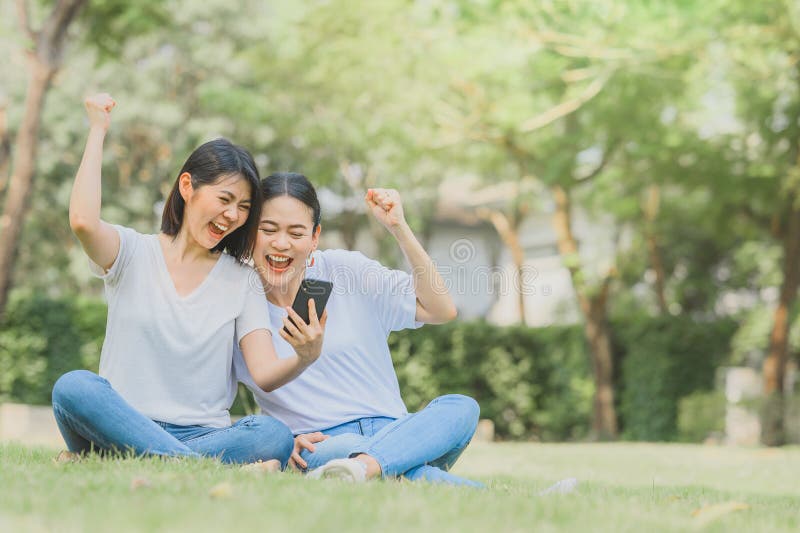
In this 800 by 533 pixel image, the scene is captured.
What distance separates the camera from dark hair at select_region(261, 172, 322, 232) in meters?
4.27

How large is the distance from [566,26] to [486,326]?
7048 mm

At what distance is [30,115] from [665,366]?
1066 cm

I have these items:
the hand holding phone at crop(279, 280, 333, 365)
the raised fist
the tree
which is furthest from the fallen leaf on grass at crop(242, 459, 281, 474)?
the tree

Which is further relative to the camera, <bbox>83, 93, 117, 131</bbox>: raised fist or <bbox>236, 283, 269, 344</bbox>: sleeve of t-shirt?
<bbox>236, 283, 269, 344</bbox>: sleeve of t-shirt

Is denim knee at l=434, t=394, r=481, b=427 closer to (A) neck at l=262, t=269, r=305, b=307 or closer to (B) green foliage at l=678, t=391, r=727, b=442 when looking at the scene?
(A) neck at l=262, t=269, r=305, b=307

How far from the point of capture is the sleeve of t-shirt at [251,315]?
404cm

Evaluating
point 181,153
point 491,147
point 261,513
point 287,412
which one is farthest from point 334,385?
point 181,153

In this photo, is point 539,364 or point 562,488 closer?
point 562,488

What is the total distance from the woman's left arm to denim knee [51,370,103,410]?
4.50 ft

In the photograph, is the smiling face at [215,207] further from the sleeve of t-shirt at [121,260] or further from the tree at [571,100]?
the tree at [571,100]

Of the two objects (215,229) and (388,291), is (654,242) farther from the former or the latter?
(215,229)

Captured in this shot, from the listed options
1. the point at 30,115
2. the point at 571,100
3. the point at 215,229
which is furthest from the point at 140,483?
the point at 571,100

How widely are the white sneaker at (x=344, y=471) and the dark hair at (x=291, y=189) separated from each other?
3.99 feet

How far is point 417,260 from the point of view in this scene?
4207 millimetres
